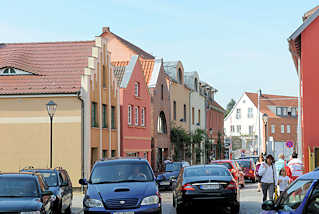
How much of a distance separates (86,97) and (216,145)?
41.9m

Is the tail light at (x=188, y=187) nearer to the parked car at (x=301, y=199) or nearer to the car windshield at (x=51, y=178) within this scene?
the car windshield at (x=51, y=178)

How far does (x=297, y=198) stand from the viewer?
756cm

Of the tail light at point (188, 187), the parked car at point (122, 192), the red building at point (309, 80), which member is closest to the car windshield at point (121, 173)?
the parked car at point (122, 192)

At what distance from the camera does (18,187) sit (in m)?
13.0

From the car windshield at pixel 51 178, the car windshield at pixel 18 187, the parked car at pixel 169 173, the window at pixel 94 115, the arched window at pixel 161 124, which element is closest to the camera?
the car windshield at pixel 18 187

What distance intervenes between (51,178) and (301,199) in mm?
11761

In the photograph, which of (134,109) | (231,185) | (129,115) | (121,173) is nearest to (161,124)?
(134,109)

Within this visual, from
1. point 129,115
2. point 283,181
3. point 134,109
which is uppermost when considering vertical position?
point 134,109

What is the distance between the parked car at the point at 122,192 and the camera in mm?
12852

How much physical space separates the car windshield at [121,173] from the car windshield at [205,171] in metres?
2.43

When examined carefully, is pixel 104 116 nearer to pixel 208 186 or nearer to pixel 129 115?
pixel 129 115

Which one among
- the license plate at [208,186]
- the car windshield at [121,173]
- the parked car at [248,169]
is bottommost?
the parked car at [248,169]

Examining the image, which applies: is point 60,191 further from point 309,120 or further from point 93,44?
point 93,44

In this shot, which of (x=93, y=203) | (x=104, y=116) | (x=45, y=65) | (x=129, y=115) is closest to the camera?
(x=93, y=203)
